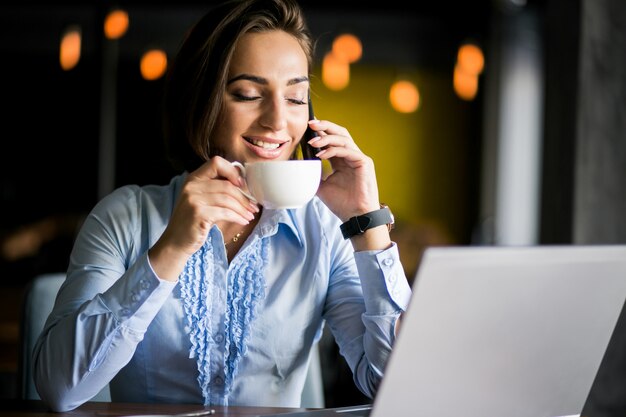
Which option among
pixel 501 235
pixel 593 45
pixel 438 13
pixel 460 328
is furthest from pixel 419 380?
pixel 438 13

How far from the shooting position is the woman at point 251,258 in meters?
1.59

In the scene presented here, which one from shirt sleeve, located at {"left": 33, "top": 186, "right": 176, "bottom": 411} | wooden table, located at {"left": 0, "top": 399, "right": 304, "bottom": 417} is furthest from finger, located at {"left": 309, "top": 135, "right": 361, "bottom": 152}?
wooden table, located at {"left": 0, "top": 399, "right": 304, "bottom": 417}

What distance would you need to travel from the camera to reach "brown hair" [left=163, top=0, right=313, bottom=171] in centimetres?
167

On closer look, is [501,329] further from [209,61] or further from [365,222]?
[209,61]

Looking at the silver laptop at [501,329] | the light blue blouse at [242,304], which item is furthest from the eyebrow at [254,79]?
the silver laptop at [501,329]

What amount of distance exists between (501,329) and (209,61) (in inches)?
34.8

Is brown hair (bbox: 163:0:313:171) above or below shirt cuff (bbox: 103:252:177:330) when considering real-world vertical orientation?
above

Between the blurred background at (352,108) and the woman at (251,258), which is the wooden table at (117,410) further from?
the blurred background at (352,108)

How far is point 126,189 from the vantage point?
171 cm

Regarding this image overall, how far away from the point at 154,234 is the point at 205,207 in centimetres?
33

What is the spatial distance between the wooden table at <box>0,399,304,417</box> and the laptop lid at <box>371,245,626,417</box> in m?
0.36

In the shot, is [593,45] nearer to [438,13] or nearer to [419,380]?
[419,380]

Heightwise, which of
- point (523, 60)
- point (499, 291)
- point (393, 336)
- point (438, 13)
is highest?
point (438, 13)

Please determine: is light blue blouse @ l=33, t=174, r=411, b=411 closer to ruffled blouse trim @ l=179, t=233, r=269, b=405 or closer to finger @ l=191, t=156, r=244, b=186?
ruffled blouse trim @ l=179, t=233, r=269, b=405
